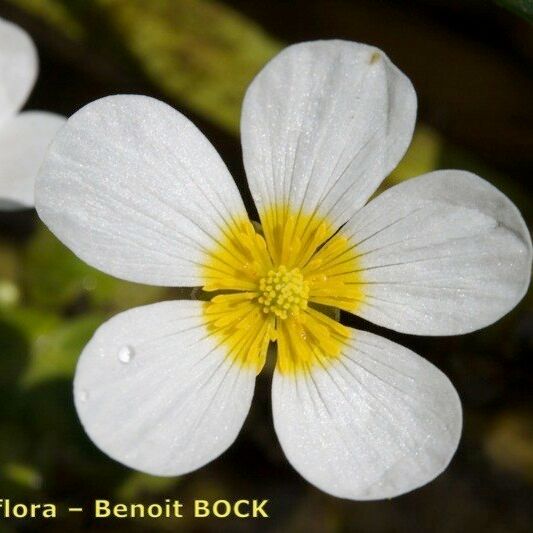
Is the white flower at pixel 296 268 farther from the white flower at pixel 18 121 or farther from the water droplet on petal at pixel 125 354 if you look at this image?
the white flower at pixel 18 121

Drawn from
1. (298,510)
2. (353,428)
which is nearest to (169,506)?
(298,510)

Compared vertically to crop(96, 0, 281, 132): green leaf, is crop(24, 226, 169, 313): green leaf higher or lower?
lower

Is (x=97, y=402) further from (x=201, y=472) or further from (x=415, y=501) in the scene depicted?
(x=415, y=501)

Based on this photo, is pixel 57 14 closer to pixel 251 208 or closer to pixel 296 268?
pixel 251 208

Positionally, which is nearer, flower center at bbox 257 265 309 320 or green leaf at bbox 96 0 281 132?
flower center at bbox 257 265 309 320

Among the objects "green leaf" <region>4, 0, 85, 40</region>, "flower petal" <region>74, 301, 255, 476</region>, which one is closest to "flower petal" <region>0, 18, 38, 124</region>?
"green leaf" <region>4, 0, 85, 40</region>

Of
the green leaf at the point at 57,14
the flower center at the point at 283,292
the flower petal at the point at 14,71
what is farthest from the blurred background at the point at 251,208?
the flower center at the point at 283,292

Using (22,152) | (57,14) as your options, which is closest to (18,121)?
(22,152)

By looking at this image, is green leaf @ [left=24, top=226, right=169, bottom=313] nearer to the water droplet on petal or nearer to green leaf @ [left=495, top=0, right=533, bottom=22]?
the water droplet on petal
